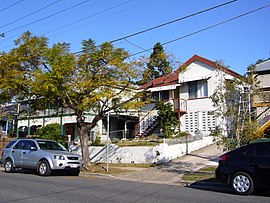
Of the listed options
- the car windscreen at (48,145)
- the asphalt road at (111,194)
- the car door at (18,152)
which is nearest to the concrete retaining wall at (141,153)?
the car windscreen at (48,145)

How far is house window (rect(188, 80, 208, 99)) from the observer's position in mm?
28062

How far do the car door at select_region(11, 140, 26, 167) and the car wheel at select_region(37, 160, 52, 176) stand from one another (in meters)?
1.58

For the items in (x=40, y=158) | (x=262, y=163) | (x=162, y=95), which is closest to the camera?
(x=262, y=163)

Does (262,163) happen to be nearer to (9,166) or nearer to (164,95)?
(9,166)

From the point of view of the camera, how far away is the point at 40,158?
15016 mm

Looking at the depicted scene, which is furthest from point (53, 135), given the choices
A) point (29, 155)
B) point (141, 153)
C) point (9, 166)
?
point (29, 155)

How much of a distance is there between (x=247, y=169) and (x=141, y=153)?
9.70 metres

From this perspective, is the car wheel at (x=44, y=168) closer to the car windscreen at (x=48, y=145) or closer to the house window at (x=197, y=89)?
the car windscreen at (x=48, y=145)

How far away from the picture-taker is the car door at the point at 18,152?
16.0 meters

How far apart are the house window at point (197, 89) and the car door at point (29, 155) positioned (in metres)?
16.4

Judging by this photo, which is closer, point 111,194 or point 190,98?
point 111,194

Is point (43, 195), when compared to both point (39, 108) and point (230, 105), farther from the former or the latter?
point (39, 108)

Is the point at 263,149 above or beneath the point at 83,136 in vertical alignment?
beneath

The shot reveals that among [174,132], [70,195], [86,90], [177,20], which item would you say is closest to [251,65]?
[177,20]
